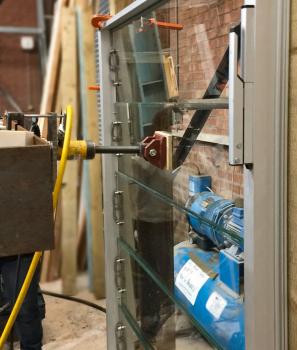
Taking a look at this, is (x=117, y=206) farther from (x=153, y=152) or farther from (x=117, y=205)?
(x=153, y=152)

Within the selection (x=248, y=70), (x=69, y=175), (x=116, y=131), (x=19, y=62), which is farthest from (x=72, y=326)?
(x=19, y=62)

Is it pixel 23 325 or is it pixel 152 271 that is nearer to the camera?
pixel 152 271

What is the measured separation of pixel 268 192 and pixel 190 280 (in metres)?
0.51

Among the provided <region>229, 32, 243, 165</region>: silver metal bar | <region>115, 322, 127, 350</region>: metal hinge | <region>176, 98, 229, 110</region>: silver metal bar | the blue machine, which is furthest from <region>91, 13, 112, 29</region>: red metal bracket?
<region>115, 322, 127, 350</region>: metal hinge

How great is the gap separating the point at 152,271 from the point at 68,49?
187cm

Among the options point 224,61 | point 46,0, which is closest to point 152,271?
point 224,61

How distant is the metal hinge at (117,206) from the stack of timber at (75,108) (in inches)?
46.9

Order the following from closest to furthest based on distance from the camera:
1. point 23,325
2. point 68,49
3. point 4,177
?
point 4,177 → point 23,325 → point 68,49

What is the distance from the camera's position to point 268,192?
727 mm

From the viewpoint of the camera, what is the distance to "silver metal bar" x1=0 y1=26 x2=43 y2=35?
3.43 metres

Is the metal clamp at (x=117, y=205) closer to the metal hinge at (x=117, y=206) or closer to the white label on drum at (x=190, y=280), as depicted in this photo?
the metal hinge at (x=117, y=206)

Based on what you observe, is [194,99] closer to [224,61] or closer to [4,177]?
[224,61]

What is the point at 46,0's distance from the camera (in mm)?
3523

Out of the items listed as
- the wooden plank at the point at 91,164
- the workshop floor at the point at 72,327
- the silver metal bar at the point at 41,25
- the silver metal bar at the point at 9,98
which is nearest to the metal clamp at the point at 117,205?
the workshop floor at the point at 72,327
